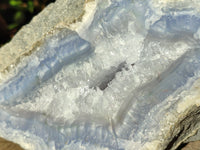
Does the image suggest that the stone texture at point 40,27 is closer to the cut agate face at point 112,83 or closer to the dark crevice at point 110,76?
the cut agate face at point 112,83

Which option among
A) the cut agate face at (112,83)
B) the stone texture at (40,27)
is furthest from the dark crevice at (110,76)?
the stone texture at (40,27)

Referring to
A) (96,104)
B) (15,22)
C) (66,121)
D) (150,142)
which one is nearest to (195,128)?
(150,142)

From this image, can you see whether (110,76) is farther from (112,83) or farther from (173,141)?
(173,141)

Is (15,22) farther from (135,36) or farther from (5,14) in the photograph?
(135,36)

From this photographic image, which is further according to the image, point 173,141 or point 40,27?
point 40,27

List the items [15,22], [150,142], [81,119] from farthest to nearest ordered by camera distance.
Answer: [15,22] < [81,119] < [150,142]

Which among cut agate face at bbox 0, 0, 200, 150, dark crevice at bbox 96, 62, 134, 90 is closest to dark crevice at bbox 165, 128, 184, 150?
cut agate face at bbox 0, 0, 200, 150

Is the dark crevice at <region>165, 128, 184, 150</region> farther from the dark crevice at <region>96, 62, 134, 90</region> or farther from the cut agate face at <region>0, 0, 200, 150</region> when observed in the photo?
the dark crevice at <region>96, 62, 134, 90</region>

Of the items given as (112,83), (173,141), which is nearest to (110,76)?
(112,83)

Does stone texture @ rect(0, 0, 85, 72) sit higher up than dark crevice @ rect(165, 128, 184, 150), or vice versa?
stone texture @ rect(0, 0, 85, 72)
